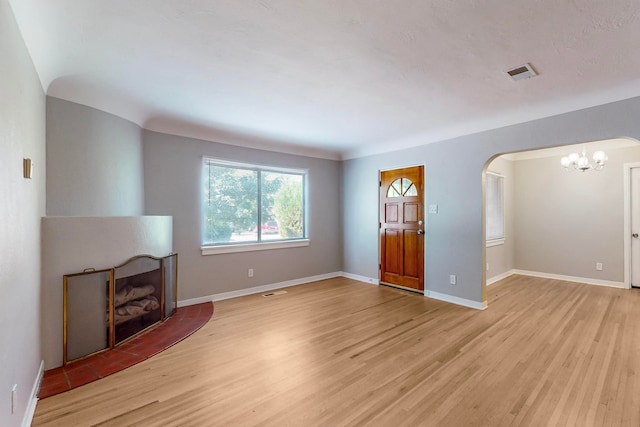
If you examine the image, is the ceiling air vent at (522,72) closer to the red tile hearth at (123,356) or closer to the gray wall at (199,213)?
the gray wall at (199,213)

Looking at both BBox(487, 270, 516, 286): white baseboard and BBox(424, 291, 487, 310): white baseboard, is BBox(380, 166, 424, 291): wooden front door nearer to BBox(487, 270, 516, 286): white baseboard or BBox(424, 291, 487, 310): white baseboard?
BBox(424, 291, 487, 310): white baseboard

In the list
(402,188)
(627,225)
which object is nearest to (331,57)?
(402,188)

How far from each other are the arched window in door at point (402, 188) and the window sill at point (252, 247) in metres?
1.79

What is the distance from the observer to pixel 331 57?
222 centimetres

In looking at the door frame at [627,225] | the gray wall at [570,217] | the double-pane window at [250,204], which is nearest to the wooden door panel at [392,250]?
the double-pane window at [250,204]

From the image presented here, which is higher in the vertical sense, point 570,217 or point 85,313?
point 570,217

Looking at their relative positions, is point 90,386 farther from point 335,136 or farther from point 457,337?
point 335,136

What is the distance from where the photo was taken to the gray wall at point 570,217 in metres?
4.81

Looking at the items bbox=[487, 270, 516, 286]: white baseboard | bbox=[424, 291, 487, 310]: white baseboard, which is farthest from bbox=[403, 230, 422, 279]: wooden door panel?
bbox=[487, 270, 516, 286]: white baseboard

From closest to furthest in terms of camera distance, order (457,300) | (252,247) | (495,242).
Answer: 1. (457,300)
2. (252,247)
3. (495,242)

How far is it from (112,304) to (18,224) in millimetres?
1303

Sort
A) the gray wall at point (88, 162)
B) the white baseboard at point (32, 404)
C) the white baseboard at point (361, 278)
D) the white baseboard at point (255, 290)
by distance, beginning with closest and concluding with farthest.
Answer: the white baseboard at point (32, 404), the gray wall at point (88, 162), the white baseboard at point (255, 290), the white baseboard at point (361, 278)

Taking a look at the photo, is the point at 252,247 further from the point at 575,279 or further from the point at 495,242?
the point at 575,279

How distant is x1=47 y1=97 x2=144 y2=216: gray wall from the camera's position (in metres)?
2.63
